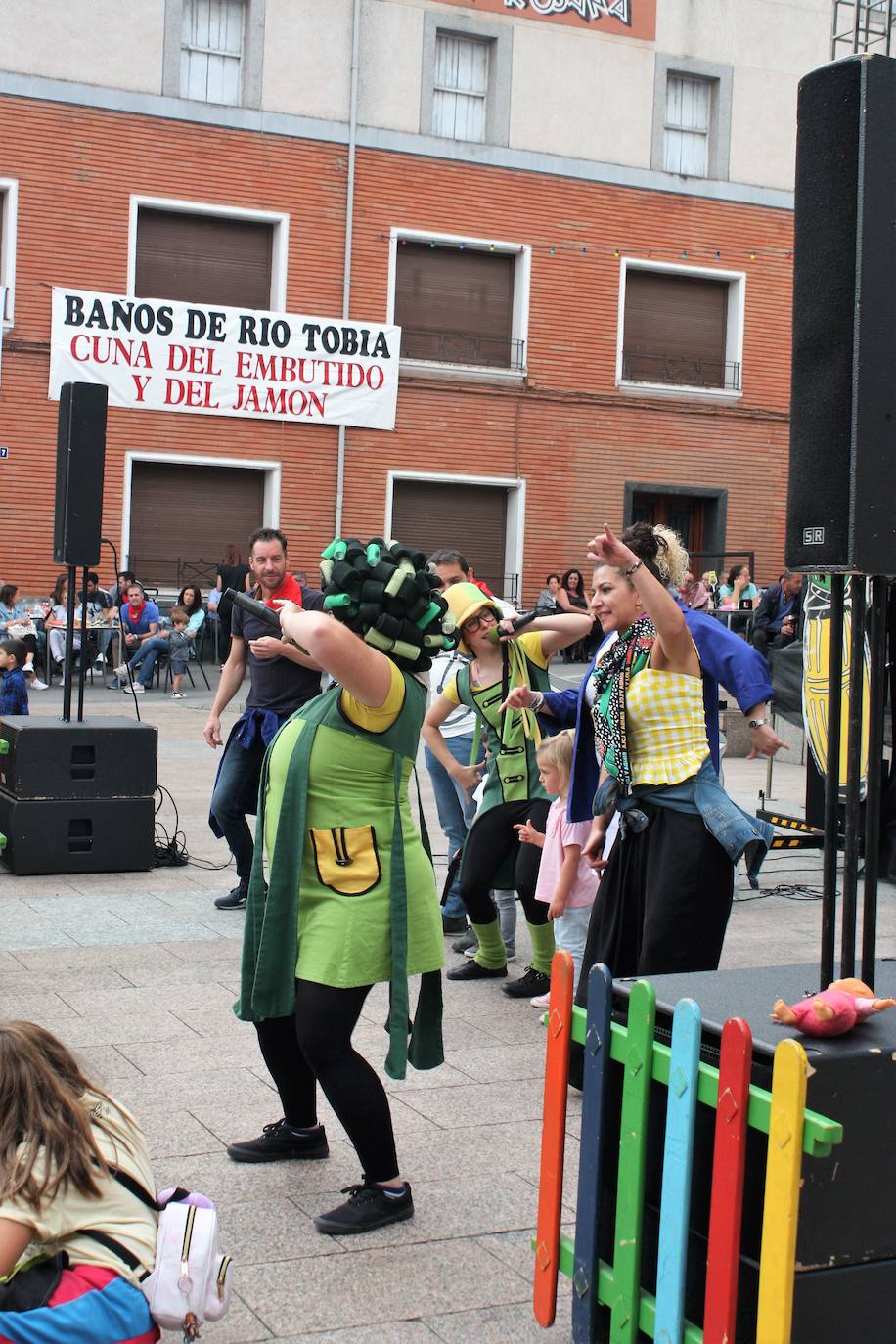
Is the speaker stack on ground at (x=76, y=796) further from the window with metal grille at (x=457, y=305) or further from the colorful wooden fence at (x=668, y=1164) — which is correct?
the window with metal grille at (x=457, y=305)

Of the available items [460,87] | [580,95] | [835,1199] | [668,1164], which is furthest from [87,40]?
[835,1199]

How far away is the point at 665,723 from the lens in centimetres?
473

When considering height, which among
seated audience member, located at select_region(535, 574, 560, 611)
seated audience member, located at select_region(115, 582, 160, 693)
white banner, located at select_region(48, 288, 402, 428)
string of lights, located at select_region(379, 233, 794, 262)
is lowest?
seated audience member, located at select_region(115, 582, 160, 693)

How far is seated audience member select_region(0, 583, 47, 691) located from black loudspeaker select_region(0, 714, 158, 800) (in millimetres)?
10656

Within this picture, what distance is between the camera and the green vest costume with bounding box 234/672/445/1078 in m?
3.95

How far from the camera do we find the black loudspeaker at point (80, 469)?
9.19m

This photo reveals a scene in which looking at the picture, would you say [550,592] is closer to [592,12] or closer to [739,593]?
[739,593]

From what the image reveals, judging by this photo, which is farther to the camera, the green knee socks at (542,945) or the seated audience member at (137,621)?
the seated audience member at (137,621)

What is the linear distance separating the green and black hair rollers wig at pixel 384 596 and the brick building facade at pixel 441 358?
19856mm

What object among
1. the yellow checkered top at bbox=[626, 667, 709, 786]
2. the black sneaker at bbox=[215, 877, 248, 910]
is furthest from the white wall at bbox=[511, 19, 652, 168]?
the yellow checkered top at bbox=[626, 667, 709, 786]

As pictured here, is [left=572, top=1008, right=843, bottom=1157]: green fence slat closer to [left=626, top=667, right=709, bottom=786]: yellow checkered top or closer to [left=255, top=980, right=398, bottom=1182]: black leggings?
[left=255, top=980, right=398, bottom=1182]: black leggings

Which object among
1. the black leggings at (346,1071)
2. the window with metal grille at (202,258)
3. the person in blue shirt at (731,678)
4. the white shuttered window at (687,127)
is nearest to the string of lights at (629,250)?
the white shuttered window at (687,127)

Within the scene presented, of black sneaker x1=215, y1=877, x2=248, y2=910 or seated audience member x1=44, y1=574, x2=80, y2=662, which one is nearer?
black sneaker x1=215, y1=877, x2=248, y2=910

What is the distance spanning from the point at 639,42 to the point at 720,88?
176cm
